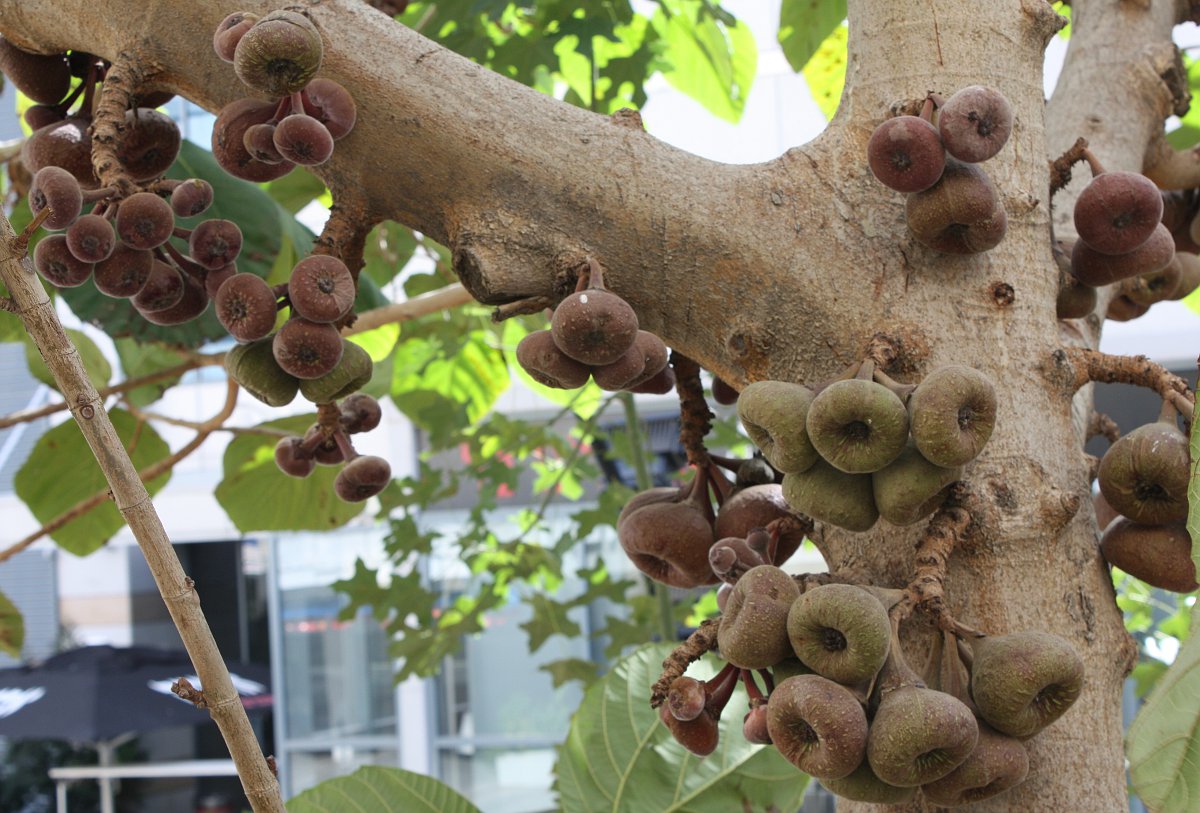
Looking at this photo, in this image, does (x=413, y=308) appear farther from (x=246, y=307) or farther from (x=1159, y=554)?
(x=1159, y=554)

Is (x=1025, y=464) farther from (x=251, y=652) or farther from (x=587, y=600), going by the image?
(x=251, y=652)

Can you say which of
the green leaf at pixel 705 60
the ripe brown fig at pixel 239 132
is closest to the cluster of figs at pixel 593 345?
the ripe brown fig at pixel 239 132

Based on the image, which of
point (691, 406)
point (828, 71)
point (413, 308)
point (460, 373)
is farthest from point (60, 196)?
point (460, 373)

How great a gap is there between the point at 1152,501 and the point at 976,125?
0.97 feet

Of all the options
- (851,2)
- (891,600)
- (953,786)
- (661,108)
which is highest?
(661,108)

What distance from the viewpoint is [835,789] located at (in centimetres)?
69

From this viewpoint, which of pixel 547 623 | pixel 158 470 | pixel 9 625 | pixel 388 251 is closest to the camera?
pixel 158 470

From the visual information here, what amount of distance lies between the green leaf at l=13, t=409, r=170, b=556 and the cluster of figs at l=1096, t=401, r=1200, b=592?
6.34 feet

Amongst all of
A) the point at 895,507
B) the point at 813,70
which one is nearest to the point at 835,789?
the point at 895,507

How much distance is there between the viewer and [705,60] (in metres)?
2.70

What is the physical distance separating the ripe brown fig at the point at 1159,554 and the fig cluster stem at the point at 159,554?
1.97 feet

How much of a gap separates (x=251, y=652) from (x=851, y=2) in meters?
11.1

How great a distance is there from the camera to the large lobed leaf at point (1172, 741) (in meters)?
0.57

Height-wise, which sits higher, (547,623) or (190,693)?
(547,623)
